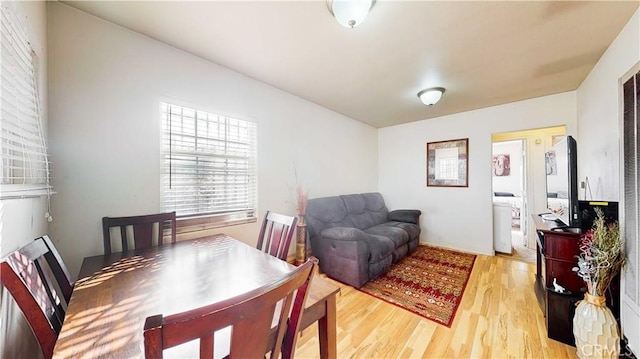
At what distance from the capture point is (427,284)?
8.42 ft

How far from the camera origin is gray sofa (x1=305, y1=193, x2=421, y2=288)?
2.55m

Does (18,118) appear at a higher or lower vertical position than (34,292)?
higher

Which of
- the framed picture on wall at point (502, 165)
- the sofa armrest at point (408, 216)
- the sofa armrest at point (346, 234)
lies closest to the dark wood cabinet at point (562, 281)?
the sofa armrest at point (346, 234)

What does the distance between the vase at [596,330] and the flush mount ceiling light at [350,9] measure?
2394mm

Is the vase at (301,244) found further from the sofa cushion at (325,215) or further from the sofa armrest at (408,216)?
the sofa armrest at (408,216)

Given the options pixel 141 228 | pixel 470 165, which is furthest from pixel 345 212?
pixel 141 228

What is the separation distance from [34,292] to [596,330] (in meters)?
2.99

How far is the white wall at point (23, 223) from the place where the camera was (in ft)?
2.89

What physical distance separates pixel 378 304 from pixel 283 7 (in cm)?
266

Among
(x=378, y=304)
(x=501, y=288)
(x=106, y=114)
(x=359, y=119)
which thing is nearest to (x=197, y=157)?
(x=106, y=114)

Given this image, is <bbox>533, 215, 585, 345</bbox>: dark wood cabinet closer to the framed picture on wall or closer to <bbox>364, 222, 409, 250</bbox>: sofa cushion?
<bbox>364, 222, 409, 250</bbox>: sofa cushion

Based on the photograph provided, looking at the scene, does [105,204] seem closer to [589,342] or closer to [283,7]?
[283,7]

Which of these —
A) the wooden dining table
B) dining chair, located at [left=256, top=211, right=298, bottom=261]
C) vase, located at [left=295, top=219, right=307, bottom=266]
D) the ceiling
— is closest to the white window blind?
the wooden dining table

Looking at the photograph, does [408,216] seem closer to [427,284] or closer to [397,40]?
[427,284]
